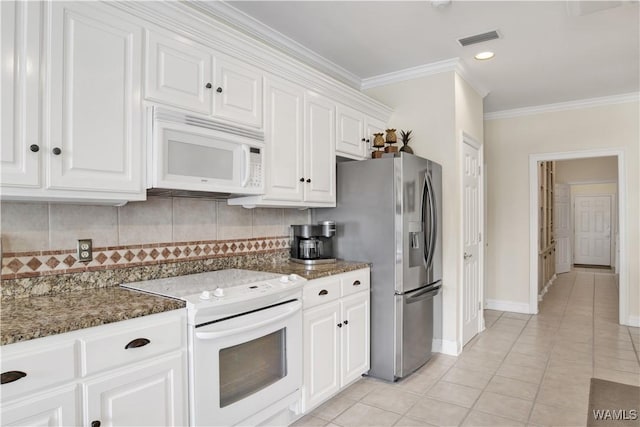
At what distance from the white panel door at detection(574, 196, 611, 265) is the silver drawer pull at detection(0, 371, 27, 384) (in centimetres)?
1102

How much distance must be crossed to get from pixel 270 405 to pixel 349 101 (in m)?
2.37

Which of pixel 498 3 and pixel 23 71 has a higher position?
pixel 498 3

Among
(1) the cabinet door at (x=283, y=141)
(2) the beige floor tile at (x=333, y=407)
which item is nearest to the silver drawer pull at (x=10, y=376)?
(1) the cabinet door at (x=283, y=141)

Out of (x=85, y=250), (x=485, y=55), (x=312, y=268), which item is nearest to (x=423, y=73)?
(x=485, y=55)

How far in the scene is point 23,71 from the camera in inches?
57.4

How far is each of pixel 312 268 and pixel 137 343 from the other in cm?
141

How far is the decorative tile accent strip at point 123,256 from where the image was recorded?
1704 millimetres

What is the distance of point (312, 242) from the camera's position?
3.01m

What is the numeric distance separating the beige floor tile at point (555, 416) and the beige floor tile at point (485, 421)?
0.48 ft

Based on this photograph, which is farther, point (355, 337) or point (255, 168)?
point (355, 337)

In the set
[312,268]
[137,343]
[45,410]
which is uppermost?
[312,268]

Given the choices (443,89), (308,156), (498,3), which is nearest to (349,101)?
(308,156)

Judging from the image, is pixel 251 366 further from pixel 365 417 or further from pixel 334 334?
pixel 365 417

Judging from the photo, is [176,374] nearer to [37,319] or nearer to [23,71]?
[37,319]
